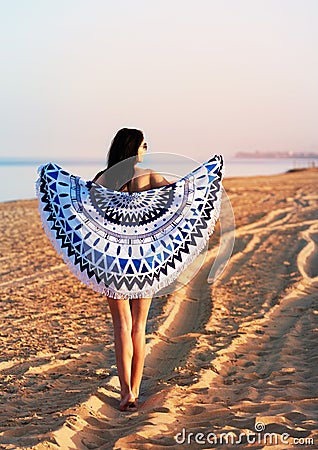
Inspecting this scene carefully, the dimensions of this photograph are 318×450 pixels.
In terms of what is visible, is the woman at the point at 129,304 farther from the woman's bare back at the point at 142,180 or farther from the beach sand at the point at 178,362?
the beach sand at the point at 178,362

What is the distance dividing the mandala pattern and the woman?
8 centimetres

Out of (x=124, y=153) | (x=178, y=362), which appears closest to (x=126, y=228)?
(x=124, y=153)

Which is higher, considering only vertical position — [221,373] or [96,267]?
[96,267]

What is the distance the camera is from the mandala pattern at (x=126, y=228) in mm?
5738

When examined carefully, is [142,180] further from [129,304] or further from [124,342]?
[124,342]

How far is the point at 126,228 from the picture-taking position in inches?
228

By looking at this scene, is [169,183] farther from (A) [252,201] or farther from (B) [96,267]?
(A) [252,201]

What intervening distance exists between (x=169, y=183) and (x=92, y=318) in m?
3.49

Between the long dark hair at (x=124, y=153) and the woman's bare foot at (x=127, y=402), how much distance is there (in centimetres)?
170

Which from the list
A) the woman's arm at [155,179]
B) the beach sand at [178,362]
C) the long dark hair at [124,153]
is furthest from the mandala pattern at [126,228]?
the beach sand at [178,362]

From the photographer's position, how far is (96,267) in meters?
5.75

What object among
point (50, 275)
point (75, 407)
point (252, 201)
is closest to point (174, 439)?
point (75, 407)

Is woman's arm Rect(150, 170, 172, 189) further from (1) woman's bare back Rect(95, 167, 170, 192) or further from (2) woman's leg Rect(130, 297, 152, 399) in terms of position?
(2) woman's leg Rect(130, 297, 152, 399)

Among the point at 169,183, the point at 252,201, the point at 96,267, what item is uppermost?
the point at 169,183
